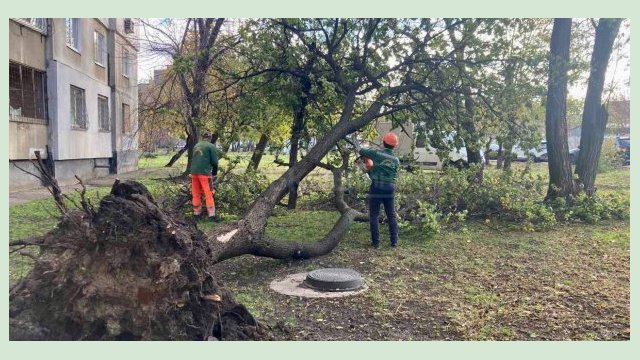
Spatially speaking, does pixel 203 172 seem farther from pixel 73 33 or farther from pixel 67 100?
pixel 73 33

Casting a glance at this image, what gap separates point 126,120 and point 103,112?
0.68 meters

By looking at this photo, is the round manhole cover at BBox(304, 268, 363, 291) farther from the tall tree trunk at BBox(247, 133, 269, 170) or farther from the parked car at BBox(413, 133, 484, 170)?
the tall tree trunk at BBox(247, 133, 269, 170)

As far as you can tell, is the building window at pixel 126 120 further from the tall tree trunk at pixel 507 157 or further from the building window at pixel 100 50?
the tall tree trunk at pixel 507 157

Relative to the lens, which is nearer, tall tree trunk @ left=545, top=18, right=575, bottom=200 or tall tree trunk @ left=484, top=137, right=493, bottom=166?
tall tree trunk @ left=484, top=137, right=493, bottom=166

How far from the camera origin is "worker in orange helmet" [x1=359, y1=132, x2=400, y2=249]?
22.3 feet

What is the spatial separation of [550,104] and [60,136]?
8.20 meters

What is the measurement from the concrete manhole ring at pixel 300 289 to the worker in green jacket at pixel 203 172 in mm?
2770

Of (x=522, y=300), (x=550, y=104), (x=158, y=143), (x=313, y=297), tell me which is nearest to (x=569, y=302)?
(x=522, y=300)

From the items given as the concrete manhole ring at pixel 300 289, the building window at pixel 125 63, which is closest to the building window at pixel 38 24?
the building window at pixel 125 63

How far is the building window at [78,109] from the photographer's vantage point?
521cm

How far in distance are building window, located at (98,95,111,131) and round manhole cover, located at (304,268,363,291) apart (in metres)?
2.91

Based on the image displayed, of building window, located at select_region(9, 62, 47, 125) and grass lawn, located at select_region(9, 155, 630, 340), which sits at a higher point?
building window, located at select_region(9, 62, 47, 125)

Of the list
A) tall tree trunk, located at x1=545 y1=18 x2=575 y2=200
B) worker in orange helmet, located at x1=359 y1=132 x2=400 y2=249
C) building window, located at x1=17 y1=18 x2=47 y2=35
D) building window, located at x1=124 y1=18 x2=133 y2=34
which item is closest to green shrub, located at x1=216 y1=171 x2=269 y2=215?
worker in orange helmet, located at x1=359 y1=132 x2=400 y2=249

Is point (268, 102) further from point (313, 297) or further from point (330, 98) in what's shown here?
point (313, 297)
